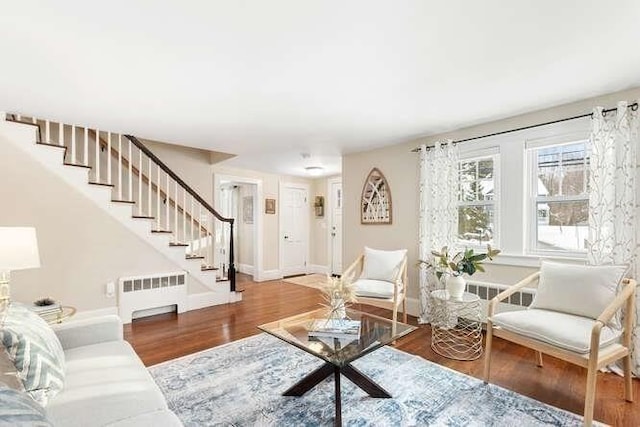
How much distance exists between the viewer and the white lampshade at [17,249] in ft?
6.50

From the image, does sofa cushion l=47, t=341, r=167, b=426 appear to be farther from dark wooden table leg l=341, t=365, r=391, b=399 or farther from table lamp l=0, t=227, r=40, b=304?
dark wooden table leg l=341, t=365, r=391, b=399

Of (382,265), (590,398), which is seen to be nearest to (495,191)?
(382,265)

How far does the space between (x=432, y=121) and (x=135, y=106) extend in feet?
9.15

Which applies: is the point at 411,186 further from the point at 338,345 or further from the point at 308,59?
the point at 338,345

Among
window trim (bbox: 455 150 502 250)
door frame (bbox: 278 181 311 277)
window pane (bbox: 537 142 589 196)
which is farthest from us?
door frame (bbox: 278 181 311 277)

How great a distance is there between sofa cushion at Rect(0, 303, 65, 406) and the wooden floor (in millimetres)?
1298

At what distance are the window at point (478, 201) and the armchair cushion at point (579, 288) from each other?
91cm

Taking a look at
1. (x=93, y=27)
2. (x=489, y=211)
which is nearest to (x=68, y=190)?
(x=93, y=27)

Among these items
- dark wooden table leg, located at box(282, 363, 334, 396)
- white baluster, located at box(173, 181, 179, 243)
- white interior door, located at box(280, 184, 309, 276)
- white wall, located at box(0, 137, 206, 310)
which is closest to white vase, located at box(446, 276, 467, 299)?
dark wooden table leg, located at box(282, 363, 334, 396)

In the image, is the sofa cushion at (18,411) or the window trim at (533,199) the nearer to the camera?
the sofa cushion at (18,411)

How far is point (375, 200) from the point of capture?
4309mm

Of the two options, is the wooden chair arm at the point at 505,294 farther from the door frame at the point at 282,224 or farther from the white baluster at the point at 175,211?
the door frame at the point at 282,224

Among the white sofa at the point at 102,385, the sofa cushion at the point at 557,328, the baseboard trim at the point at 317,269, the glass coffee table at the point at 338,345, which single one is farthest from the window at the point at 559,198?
the baseboard trim at the point at 317,269

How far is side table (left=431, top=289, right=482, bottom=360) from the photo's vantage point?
110 inches
